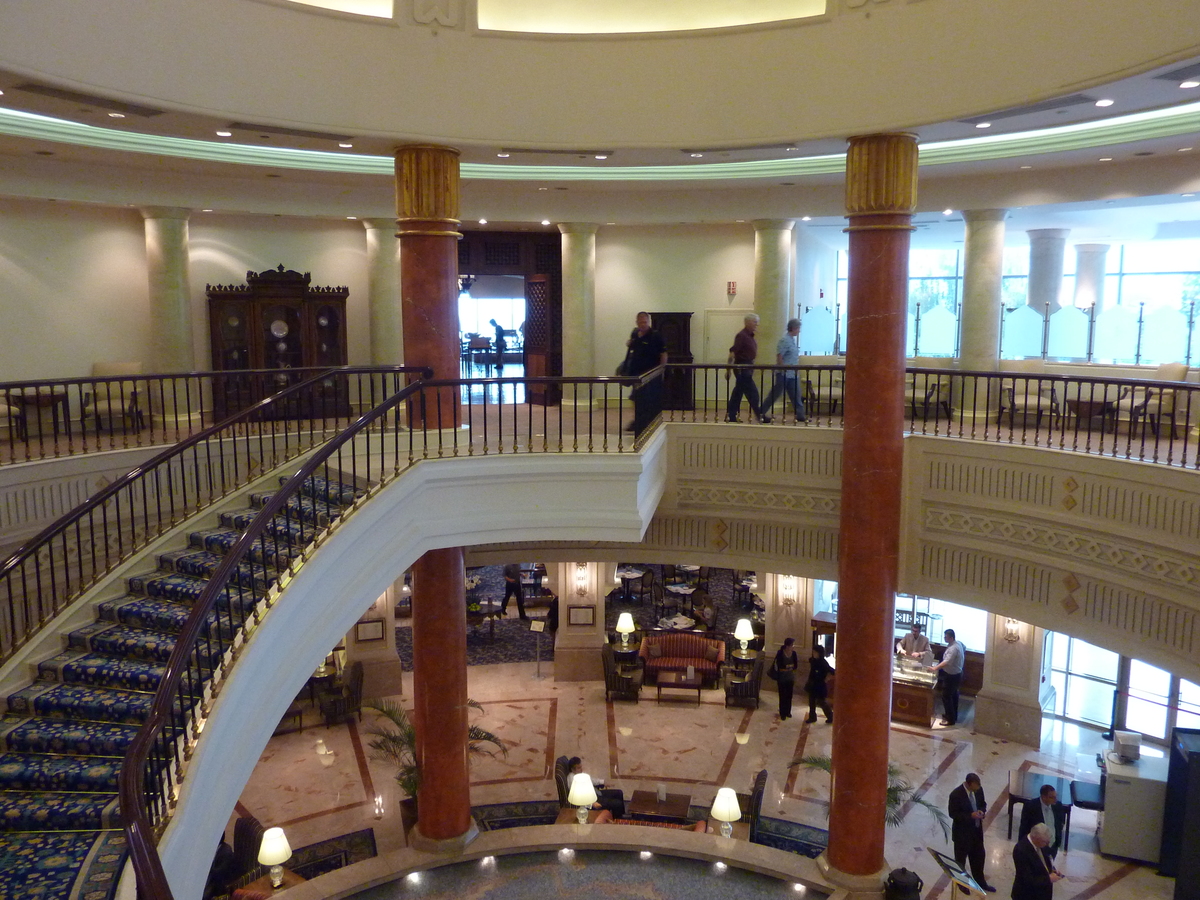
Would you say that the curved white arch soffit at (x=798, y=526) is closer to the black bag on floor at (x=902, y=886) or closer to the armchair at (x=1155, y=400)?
the armchair at (x=1155, y=400)

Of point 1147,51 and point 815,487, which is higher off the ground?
point 1147,51

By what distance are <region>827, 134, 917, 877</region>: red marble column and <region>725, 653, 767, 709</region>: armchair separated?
490 centimetres

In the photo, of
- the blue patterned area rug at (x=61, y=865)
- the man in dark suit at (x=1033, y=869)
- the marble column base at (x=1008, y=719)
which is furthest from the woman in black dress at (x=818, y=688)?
the blue patterned area rug at (x=61, y=865)

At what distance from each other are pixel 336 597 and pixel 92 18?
4462 millimetres

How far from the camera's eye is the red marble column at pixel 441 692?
894cm

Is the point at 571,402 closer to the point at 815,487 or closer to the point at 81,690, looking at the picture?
the point at 815,487

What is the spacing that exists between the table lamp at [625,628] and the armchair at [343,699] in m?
4.04

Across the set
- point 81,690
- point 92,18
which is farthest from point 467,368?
point 81,690

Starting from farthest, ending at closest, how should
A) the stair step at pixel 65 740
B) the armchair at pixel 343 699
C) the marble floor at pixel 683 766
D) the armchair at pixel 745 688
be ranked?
the armchair at pixel 745 688, the armchair at pixel 343 699, the marble floor at pixel 683 766, the stair step at pixel 65 740

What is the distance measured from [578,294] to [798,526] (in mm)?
5274

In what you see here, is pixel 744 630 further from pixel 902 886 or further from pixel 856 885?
pixel 902 886

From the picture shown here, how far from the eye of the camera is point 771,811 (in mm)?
10633

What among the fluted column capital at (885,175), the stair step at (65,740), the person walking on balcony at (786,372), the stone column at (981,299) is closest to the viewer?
the stair step at (65,740)

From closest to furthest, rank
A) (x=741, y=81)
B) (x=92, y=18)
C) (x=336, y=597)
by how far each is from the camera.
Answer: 1. (x=92, y=18)
2. (x=336, y=597)
3. (x=741, y=81)
